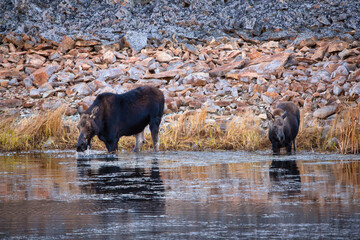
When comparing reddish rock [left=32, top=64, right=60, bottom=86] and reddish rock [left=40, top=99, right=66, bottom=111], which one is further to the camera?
reddish rock [left=32, top=64, right=60, bottom=86]

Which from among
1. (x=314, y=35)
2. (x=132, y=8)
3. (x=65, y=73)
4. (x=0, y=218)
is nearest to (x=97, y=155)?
(x=0, y=218)

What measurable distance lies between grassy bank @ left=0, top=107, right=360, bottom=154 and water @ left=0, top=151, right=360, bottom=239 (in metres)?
2.76

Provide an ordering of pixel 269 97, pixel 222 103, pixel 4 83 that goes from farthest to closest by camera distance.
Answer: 1. pixel 4 83
2. pixel 269 97
3. pixel 222 103

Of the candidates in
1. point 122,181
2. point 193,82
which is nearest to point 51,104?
point 193,82

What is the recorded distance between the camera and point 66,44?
94.7 feet

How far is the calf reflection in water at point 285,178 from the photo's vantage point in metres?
7.89

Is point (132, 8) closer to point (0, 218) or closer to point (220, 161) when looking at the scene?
point (220, 161)

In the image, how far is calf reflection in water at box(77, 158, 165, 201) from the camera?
25.7 feet

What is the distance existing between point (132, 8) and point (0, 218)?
27.3 m

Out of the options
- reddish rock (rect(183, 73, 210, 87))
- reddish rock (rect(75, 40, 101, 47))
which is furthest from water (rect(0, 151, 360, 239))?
reddish rock (rect(75, 40, 101, 47))

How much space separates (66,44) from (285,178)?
2137 cm

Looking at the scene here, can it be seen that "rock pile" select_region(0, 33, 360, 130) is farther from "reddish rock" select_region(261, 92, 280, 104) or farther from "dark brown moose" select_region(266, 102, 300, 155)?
"dark brown moose" select_region(266, 102, 300, 155)

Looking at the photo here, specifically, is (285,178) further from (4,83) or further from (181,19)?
(181,19)

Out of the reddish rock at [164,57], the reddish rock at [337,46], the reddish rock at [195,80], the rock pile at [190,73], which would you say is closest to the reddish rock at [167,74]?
the rock pile at [190,73]
